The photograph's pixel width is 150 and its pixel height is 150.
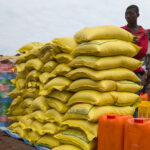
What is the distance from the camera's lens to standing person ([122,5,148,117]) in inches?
154

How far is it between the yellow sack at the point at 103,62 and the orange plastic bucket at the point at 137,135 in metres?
0.93

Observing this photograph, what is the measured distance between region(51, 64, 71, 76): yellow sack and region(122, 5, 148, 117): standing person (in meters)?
1.10

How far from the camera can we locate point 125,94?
335cm

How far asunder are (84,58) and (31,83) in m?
1.45

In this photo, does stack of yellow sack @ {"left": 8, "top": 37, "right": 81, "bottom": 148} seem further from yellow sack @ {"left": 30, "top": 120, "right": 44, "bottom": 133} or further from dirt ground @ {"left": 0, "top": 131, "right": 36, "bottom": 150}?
dirt ground @ {"left": 0, "top": 131, "right": 36, "bottom": 150}

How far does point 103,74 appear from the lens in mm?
3152

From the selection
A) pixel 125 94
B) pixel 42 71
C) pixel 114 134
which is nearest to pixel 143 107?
pixel 125 94

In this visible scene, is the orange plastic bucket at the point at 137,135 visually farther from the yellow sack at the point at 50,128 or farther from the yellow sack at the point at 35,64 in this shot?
the yellow sack at the point at 35,64

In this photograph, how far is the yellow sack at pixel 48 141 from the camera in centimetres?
344

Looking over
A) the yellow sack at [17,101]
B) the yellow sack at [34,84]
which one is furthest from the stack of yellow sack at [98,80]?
Answer: the yellow sack at [17,101]

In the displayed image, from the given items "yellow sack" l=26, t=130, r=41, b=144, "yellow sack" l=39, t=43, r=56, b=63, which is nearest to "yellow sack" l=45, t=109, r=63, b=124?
"yellow sack" l=26, t=130, r=41, b=144

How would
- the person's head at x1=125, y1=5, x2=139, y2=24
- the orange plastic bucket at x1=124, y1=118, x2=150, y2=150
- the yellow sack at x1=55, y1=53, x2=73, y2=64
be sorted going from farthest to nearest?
the person's head at x1=125, y1=5, x2=139, y2=24
the yellow sack at x1=55, y1=53, x2=73, y2=64
the orange plastic bucket at x1=124, y1=118, x2=150, y2=150

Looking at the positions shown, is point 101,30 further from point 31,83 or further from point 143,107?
point 143,107

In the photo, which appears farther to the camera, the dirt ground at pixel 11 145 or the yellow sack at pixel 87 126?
the dirt ground at pixel 11 145
